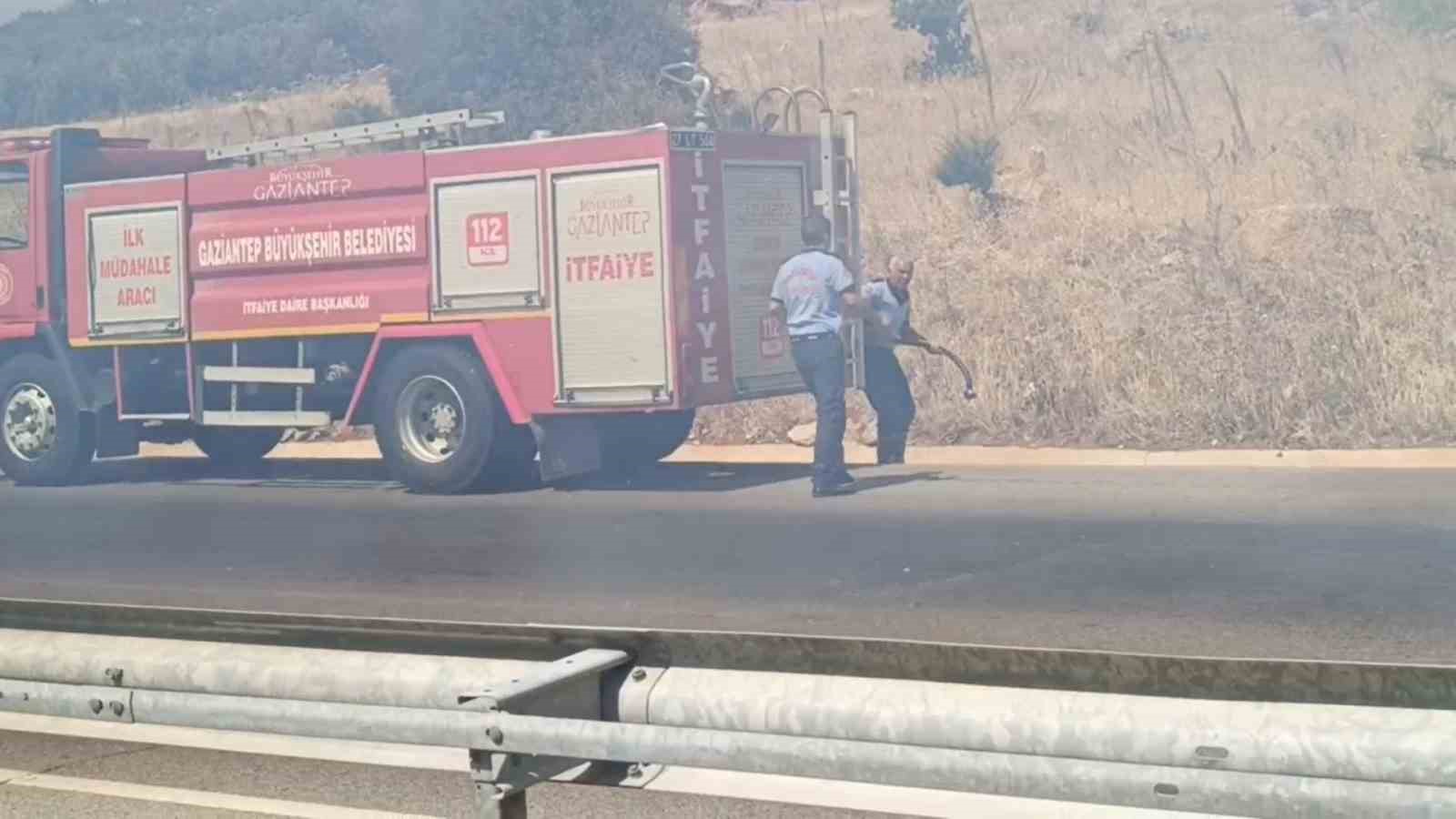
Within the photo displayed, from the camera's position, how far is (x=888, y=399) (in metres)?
14.2

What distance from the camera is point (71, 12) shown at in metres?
31.3

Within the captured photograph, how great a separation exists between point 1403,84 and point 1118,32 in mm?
11557

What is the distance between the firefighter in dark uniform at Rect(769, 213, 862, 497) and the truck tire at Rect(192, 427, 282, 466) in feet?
19.3

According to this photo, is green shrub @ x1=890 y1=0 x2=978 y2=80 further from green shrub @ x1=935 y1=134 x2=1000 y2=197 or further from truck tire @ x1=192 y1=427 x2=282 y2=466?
truck tire @ x1=192 y1=427 x2=282 y2=466

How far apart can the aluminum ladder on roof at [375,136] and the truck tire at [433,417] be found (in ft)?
5.05

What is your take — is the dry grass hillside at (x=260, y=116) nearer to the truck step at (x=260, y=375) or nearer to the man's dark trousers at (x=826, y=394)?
the truck step at (x=260, y=375)

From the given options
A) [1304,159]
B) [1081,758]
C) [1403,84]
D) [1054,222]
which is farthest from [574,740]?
[1403,84]

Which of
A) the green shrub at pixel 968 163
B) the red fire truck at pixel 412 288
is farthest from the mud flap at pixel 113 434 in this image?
the green shrub at pixel 968 163

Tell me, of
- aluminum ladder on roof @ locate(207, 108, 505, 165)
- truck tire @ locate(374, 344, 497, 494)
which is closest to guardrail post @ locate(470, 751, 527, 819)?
truck tire @ locate(374, 344, 497, 494)

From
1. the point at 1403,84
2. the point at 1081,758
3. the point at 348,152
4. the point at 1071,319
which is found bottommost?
the point at 1081,758

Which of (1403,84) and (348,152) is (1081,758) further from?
(1403,84)

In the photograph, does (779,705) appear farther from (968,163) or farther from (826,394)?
(968,163)

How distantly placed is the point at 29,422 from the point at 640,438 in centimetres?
497

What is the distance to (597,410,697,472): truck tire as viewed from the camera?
14609 mm
